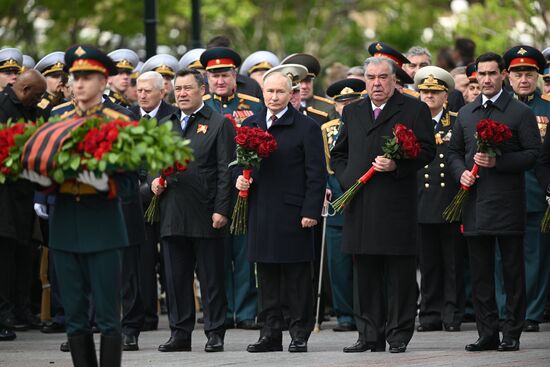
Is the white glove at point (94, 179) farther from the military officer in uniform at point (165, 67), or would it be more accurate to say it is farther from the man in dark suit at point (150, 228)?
the military officer in uniform at point (165, 67)

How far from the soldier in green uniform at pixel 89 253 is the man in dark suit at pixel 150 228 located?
3.51m

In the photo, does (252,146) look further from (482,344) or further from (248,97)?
(248,97)

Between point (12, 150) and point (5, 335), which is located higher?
point (12, 150)

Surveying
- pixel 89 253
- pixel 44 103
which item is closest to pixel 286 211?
pixel 89 253

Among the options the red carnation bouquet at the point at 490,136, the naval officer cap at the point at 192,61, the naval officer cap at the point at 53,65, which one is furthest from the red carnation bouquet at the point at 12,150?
the naval officer cap at the point at 192,61

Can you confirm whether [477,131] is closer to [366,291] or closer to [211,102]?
[366,291]

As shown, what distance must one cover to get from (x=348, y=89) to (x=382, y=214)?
10.4 ft

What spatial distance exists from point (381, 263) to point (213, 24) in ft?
107

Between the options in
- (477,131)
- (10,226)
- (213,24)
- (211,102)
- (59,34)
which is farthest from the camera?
(213,24)

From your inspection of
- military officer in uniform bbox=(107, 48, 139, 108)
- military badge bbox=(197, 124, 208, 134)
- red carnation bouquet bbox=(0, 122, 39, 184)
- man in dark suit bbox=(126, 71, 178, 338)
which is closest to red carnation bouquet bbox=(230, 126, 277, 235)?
military badge bbox=(197, 124, 208, 134)

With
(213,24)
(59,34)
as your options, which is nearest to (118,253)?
(59,34)

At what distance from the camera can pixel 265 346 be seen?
13.6 metres

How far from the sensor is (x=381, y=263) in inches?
536

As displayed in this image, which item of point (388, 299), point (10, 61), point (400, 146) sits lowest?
point (388, 299)
